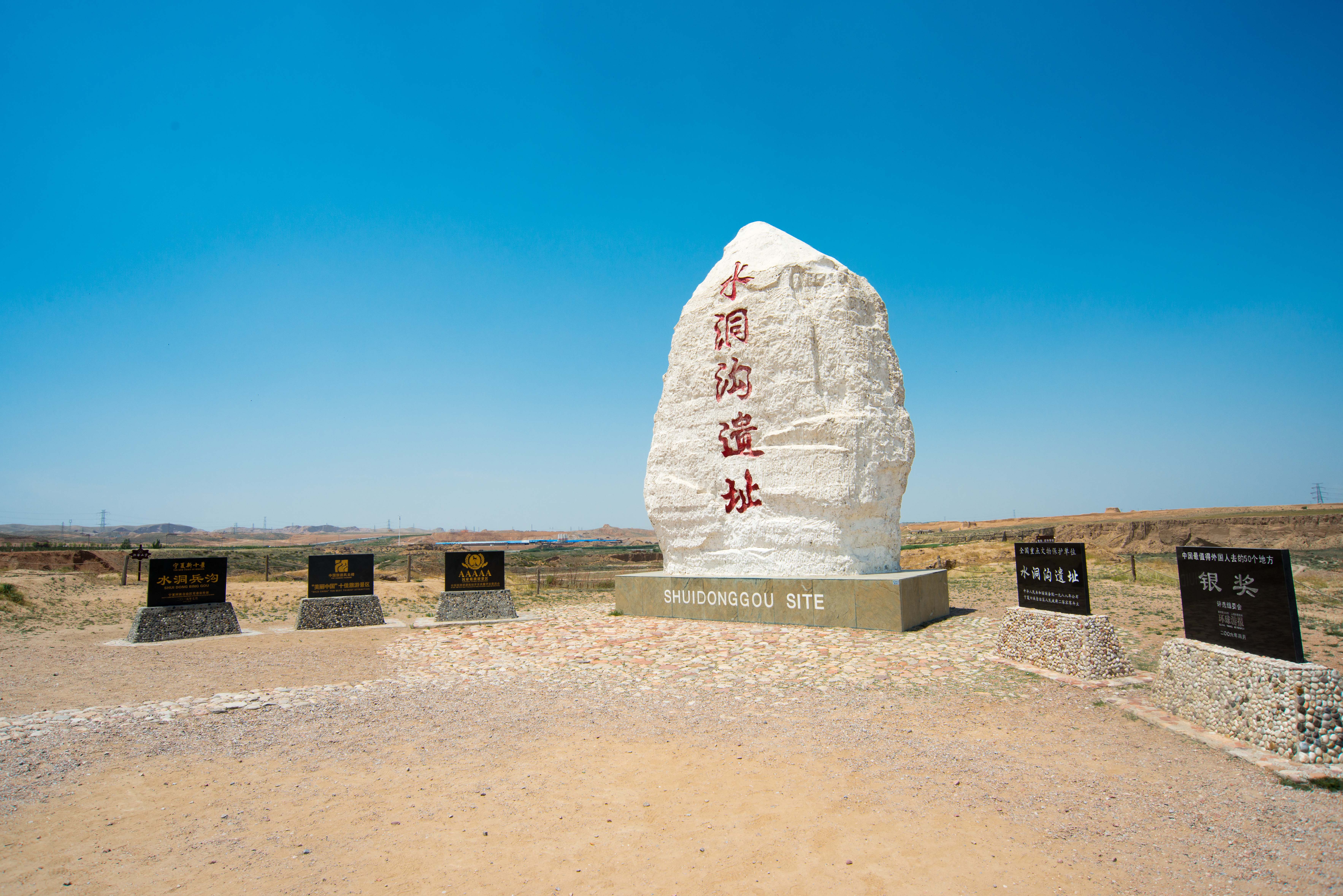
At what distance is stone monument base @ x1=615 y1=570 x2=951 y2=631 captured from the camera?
10352mm

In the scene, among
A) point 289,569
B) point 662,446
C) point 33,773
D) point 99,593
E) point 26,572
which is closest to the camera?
point 33,773

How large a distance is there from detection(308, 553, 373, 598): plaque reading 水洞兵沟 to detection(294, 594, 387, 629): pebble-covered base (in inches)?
4.2

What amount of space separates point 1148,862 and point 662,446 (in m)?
10.4

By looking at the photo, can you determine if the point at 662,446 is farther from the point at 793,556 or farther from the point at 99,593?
the point at 99,593

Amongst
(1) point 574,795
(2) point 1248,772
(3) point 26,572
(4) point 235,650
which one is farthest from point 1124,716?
(3) point 26,572

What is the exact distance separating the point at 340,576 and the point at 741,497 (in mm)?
7827

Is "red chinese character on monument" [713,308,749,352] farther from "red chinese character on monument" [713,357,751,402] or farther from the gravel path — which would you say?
the gravel path

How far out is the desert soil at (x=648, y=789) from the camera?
3.55m

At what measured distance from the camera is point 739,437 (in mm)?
12562

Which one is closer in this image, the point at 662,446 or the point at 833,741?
the point at 833,741

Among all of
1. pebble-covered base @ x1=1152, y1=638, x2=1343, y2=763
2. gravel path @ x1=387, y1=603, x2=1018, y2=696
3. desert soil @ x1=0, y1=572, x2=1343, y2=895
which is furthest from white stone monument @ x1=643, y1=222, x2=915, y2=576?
pebble-covered base @ x1=1152, y1=638, x2=1343, y2=763

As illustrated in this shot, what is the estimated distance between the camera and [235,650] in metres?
10.6

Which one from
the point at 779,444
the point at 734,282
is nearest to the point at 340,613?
the point at 779,444

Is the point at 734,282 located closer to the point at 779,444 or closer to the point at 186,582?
Answer: the point at 779,444
